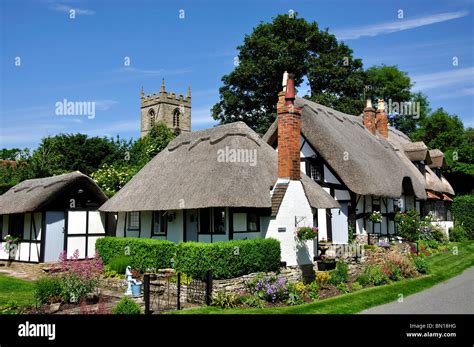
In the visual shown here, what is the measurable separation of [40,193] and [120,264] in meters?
6.57

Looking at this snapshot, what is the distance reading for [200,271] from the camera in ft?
52.0

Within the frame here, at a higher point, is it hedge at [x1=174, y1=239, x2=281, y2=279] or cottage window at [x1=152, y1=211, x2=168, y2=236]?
cottage window at [x1=152, y1=211, x2=168, y2=236]

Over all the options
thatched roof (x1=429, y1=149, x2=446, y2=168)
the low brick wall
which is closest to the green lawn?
the low brick wall

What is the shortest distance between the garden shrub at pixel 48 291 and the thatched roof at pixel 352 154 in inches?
587

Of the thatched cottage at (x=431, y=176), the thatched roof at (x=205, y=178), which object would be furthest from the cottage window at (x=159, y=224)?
the thatched cottage at (x=431, y=176)

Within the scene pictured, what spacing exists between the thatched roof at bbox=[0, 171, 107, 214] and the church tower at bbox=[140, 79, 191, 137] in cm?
5244

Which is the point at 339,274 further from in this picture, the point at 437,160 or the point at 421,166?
the point at 437,160

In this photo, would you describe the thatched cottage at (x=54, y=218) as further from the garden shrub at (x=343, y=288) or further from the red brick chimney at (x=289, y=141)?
the garden shrub at (x=343, y=288)

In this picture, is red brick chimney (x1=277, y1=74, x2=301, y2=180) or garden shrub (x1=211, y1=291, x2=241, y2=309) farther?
red brick chimney (x1=277, y1=74, x2=301, y2=180)

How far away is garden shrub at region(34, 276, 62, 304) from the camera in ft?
46.0

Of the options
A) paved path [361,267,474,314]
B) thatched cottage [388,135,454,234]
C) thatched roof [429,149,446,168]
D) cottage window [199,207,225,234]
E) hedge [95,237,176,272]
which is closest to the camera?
paved path [361,267,474,314]

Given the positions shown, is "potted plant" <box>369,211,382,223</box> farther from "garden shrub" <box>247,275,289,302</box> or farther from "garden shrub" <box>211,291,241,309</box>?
"garden shrub" <box>211,291,241,309</box>
